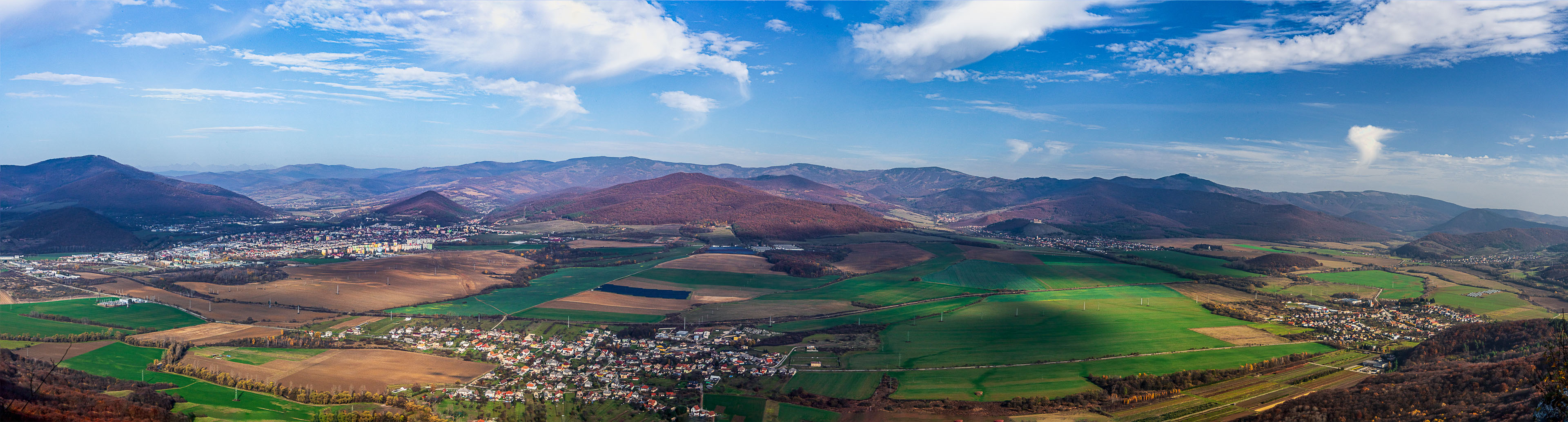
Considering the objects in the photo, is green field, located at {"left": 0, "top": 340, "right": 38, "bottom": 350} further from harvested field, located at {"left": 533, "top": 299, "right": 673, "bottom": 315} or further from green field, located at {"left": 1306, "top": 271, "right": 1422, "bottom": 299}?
green field, located at {"left": 1306, "top": 271, "right": 1422, "bottom": 299}

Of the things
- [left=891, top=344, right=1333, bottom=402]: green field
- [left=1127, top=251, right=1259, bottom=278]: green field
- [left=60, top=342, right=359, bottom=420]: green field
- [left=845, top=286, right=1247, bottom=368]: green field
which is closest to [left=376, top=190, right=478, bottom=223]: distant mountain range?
[left=60, top=342, right=359, bottom=420]: green field

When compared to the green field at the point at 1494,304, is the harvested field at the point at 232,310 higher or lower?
lower

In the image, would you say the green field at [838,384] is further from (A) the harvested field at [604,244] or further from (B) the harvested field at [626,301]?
(A) the harvested field at [604,244]

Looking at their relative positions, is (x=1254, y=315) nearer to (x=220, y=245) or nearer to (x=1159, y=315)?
(x=1159, y=315)

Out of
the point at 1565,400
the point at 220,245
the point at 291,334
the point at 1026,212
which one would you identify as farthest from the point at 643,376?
the point at 1026,212

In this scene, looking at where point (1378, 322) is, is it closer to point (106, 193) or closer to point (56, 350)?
point (56, 350)

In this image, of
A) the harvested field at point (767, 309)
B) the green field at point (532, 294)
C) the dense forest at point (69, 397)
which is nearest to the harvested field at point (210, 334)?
the dense forest at point (69, 397)
